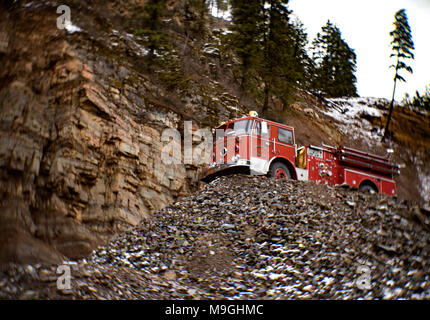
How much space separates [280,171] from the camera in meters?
14.2

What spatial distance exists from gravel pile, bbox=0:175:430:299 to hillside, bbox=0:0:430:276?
1.10 metres

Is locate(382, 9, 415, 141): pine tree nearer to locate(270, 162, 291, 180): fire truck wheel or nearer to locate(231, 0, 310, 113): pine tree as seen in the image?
locate(231, 0, 310, 113): pine tree

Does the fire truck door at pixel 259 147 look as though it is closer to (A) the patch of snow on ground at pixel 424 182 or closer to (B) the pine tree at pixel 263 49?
(B) the pine tree at pixel 263 49

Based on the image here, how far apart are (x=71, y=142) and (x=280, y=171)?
853 centimetres

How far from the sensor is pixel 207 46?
99.3 ft

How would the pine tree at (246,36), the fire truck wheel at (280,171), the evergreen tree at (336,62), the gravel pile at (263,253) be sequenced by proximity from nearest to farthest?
the gravel pile at (263,253)
the fire truck wheel at (280,171)
the pine tree at (246,36)
the evergreen tree at (336,62)

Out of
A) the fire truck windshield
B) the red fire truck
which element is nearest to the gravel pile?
the red fire truck

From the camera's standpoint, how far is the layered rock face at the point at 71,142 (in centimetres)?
1065

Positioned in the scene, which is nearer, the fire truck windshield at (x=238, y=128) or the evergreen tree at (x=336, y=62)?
the fire truck windshield at (x=238, y=128)

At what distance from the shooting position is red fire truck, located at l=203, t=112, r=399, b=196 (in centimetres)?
1364

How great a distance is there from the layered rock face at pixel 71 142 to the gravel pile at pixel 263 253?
1.78 meters

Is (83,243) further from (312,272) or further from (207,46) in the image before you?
(207,46)

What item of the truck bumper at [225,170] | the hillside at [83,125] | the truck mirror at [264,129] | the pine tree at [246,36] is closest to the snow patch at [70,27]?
the hillside at [83,125]

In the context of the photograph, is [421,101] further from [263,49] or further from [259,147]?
[259,147]
